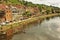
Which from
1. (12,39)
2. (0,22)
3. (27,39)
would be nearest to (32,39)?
(27,39)

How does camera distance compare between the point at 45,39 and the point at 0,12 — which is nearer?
the point at 45,39

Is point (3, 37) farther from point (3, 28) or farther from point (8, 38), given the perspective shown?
point (3, 28)

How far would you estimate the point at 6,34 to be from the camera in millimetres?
60938

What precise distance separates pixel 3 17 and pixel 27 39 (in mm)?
29622

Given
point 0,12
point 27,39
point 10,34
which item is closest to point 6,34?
point 10,34

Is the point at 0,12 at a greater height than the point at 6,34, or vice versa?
the point at 0,12

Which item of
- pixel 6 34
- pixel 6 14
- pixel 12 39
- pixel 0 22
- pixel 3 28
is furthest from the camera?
pixel 6 14

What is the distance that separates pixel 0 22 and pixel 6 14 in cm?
911

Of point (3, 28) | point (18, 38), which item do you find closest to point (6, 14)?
point (3, 28)

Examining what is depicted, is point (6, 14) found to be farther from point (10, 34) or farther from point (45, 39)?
point (45, 39)

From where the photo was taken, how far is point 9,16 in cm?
8719

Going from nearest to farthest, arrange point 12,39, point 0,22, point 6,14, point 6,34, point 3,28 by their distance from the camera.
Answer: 1. point 12,39
2. point 6,34
3. point 3,28
4. point 0,22
5. point 6,14

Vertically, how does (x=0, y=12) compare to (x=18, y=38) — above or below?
above

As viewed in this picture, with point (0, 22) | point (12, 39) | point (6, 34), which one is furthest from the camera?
point (0, 22)
